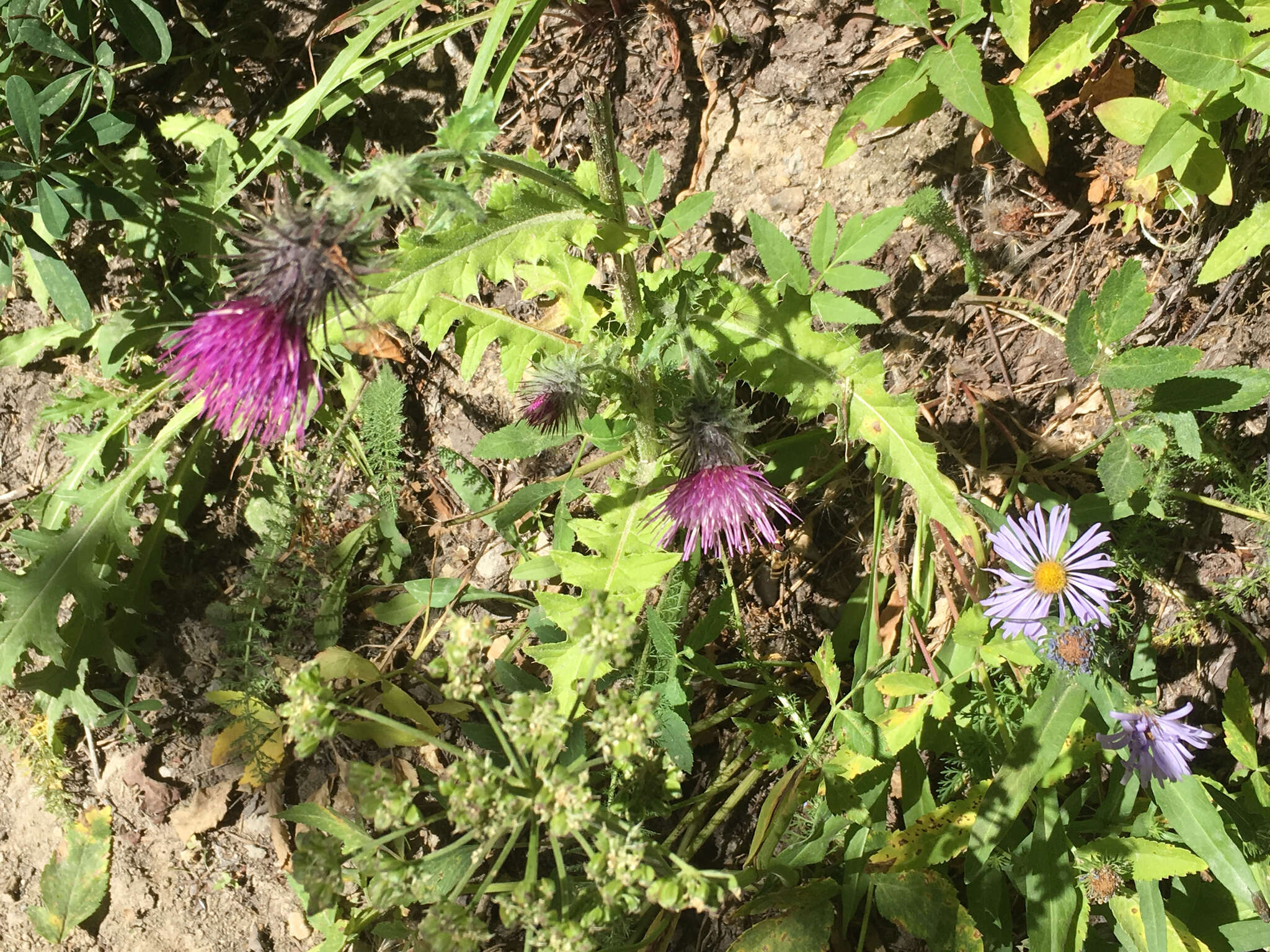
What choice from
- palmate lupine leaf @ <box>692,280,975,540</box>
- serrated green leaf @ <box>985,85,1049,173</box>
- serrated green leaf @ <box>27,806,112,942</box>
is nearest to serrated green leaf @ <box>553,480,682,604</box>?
palmate lupine leaf @ <box>692,280,975,540</box>

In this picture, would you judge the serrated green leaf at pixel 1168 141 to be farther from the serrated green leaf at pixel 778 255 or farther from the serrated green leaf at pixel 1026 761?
the serrated green leaf at pixel 1026 761

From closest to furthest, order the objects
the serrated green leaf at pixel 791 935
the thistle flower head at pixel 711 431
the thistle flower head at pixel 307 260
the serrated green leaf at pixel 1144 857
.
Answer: the thistle flower head at pixel 307 260
the thistle flower head at pixel 711 431
the serrated green leaf at pixel 1144 857
the serrated green leaf at pixel 791 935

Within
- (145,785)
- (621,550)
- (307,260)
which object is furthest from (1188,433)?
(145,785)

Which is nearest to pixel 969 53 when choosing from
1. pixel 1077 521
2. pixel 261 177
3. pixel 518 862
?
pixel 1077 521

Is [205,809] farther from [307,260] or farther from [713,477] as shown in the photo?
[307,260]

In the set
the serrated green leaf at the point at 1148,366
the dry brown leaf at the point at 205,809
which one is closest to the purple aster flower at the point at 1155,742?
the serrated green leaf at the point at 1148,366

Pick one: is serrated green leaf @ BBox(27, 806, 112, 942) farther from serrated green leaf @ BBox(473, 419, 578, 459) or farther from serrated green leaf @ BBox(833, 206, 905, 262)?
serrated green leaf @ BBox(833, 206, 905, 262)

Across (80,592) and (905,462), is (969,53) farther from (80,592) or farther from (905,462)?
(80,592)
